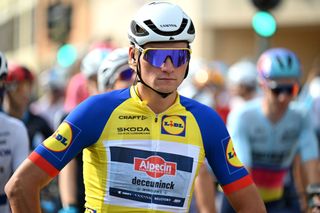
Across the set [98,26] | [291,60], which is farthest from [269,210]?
[98,26]

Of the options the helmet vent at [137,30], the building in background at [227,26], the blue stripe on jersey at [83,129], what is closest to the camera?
the blue stripe on jersey at [83,129]

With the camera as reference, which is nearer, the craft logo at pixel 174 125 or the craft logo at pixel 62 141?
the craft logo at pixel 62 141

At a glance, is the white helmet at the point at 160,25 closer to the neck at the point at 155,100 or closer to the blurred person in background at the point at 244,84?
the neck at the point at 155,100

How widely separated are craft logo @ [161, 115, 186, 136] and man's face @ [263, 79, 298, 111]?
3.44 meters

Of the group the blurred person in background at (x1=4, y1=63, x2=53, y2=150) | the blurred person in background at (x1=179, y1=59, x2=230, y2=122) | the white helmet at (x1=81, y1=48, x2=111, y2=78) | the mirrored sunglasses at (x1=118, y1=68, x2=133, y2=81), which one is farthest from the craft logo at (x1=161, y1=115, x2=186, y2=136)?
the blurred person in background at (x1=179, y1=59, x2=230, y2=122)

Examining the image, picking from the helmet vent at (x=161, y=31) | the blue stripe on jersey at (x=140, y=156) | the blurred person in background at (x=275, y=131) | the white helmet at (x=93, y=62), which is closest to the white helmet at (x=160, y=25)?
the helmet vent at (x=161, y=31)

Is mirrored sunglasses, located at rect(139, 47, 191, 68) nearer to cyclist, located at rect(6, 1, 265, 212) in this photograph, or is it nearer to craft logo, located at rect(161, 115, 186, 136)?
cyclist, located at rect(6, 1, 265, 212)

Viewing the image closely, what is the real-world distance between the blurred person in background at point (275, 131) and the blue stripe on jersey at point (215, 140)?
9.89 feet

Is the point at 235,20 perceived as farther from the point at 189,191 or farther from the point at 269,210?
the point at 189,191

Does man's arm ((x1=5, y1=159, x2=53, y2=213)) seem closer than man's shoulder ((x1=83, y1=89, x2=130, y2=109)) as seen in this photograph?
Yes

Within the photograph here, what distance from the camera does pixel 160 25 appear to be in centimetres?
601

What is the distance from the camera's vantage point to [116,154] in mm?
5949

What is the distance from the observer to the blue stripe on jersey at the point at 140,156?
5953 mm

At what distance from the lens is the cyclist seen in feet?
19.3
